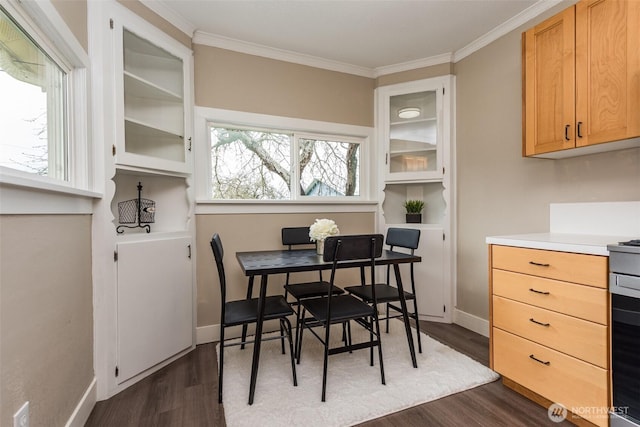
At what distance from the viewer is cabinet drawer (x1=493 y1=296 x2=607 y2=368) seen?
4.82 feet

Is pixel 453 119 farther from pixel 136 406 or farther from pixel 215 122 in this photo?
pixel 136 406

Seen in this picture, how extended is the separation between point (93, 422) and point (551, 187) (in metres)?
3.30

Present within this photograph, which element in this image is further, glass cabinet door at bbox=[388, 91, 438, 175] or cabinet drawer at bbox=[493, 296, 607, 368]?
glass cabinet door at bbox=[388, 91, 438, 175]

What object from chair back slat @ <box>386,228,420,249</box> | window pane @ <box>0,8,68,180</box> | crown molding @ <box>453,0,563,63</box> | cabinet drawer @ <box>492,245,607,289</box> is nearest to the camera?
window pane @ <box>0,8,68,180</box>

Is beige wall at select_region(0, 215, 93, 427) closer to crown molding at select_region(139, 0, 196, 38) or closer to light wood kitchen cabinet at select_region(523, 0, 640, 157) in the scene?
crown molding at select_region(139, 0, 196, 38)

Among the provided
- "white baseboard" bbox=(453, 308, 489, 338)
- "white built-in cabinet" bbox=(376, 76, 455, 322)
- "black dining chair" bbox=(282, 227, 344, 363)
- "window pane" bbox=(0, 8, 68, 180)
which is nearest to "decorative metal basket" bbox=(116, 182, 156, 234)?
"window pane" bbox=(0, 8, 68, 180)

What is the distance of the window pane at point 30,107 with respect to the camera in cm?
116

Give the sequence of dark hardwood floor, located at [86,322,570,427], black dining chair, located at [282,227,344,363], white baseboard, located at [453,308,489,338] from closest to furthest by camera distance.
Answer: dark hardwood floor, located at [86,322,570,427], black dining chair, located at [282,227,344,363], white baseboard, located at [453,308,489,338]

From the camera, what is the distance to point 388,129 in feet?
10.9

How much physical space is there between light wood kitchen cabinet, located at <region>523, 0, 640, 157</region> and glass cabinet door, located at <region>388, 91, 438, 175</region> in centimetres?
114

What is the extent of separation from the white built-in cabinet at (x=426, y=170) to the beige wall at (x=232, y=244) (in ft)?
3.13

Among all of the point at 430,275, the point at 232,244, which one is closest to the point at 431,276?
the point at 430,275

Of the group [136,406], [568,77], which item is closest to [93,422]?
[136,406]

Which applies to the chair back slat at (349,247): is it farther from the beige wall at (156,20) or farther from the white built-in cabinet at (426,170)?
the beige wall at (156,20)
